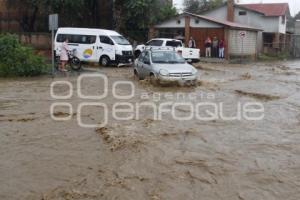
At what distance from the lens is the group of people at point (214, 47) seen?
3362 cm

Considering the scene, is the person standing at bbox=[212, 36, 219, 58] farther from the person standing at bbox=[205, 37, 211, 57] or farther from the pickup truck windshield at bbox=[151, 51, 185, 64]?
the pickup truck windshield at bbox=[151, 51, 185, 64]

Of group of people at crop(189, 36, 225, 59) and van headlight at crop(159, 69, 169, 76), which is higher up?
group of people at crop(189, 36, 225, 59)

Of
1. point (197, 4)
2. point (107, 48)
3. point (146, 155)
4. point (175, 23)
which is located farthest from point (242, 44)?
point (146, 155)

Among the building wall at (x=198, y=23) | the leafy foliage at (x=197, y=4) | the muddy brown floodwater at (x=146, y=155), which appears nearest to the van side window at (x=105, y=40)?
the muddy brown floodwater at (x=146, y=155)

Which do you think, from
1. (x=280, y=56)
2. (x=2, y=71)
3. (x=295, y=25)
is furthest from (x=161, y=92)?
(x=295, y=25)

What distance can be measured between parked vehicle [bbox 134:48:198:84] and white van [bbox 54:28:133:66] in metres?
6.47

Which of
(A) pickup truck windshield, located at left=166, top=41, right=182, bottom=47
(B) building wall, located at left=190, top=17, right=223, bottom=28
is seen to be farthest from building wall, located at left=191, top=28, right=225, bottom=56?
(A) pickup truck windshield, located at left=166, top=41, right=182, bottom=47

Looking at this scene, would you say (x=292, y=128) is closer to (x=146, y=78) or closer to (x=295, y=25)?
(x=146, y=78)

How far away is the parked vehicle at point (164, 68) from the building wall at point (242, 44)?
17.4 metres

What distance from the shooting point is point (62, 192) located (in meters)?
6.52

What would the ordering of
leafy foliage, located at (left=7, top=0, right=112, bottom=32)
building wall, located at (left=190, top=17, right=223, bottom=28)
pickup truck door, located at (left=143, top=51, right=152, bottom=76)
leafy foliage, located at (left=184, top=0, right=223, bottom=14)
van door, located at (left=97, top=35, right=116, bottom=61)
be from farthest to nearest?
leafy foliage, located at (left=184, top=0, right=223, bottom=14) < building wall, located at (left=190, top=17, right=223, bottom=28) < leafy foliage, located at (left=7, top=0, right=112, bottom=32) < van door, located at (left=97, top=35, right=116, bottom=61) < pickup truck door, located at (left=143, top=51, right=152, bottom=76)

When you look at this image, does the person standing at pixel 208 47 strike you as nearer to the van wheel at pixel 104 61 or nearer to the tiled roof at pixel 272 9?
the van wheel at pixel 104 61

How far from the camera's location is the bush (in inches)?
799

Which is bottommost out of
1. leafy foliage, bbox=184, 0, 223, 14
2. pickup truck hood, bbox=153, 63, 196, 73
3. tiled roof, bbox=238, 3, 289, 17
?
pickup truck hood, bbox=153, 63, 196, 73
